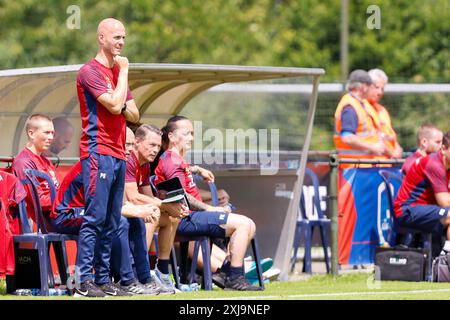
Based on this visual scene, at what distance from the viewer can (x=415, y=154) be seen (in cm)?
1395

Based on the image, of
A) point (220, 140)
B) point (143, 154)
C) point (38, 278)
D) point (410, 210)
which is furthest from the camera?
point (220, 140)

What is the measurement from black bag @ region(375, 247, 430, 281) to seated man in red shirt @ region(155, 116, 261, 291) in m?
1.98

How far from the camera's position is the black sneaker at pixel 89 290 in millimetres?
9703

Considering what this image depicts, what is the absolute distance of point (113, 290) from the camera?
32.3 feet

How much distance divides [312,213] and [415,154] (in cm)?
140

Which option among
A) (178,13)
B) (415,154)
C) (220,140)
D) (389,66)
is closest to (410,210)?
(415,154)

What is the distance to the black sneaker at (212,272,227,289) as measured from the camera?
443 inches

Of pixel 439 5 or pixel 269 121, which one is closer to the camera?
pixel 269 121

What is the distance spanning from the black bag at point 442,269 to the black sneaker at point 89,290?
3916 millimetres

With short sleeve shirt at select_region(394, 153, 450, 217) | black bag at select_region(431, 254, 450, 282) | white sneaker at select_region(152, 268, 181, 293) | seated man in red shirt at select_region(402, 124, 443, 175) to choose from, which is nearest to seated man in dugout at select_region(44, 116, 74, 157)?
white sneaker at select_region(152, 268, 181, 293)

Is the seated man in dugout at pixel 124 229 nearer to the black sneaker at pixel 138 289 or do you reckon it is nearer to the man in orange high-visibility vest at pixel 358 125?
the black sneaker at pixel 138 289

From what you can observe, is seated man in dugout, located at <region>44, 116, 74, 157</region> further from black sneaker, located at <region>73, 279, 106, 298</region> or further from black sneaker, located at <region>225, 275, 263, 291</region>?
black sneaker, located at <region>73, 279, 106, 298</region>

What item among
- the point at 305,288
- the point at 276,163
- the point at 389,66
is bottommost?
the point at 305,288

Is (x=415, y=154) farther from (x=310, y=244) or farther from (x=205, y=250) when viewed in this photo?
(x=205, y=250)
